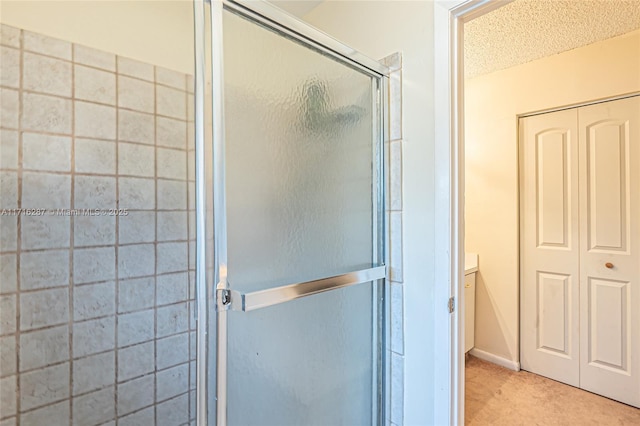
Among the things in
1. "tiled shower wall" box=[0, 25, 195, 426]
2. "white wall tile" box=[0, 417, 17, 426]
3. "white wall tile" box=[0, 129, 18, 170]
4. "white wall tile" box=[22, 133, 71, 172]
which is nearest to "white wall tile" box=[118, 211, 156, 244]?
"tiled shower wall" box=[0, 25, 195, 426]

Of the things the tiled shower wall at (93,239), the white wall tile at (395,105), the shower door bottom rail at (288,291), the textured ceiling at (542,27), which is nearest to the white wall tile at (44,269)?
the tiled shower wall at (93,239)

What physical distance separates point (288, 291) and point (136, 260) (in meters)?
0.84

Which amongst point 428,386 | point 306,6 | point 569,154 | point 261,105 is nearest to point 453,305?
point 428,386

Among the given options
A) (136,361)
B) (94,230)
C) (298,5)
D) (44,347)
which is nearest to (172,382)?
(136,361)

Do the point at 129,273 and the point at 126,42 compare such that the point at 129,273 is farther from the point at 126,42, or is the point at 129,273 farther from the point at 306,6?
the point at 306,6

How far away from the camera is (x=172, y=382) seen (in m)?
1.52

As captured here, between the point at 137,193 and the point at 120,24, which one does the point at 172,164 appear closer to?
the point at 137,193

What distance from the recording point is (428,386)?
1.22 m

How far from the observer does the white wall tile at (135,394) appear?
1372 mm

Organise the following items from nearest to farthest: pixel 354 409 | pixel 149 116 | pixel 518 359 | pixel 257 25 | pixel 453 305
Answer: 1. pixel 257 25
2. pixel 453 305
3. pixel 354 409
4. pixel 149 116
5. pixel 518 359

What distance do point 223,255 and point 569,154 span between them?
8.52 feet

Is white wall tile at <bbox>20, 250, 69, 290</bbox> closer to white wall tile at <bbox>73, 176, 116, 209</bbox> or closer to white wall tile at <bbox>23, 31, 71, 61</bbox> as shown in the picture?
white wall tile at <bbox>73, 176, 116, 209</bbox>

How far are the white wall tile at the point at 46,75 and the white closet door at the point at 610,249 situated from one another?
3.03 metres

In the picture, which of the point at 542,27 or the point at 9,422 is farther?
the point at 542,27
